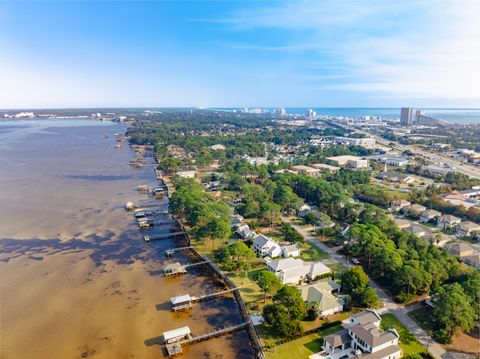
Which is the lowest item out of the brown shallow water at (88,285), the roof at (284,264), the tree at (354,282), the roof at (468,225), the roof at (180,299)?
the brown shallow water at (88,285)

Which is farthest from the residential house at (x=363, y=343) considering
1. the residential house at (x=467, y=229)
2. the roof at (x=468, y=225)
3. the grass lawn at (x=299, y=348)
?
the roof at (x=468, y=225)

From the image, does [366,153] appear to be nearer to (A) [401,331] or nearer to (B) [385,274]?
(B) [385,274]

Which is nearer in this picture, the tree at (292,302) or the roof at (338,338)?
the roof at (338,338)

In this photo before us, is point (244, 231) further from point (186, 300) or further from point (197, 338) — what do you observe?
point (197, 338)

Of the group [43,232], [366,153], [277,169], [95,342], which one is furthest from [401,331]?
[366,153]

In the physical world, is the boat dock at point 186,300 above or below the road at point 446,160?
below

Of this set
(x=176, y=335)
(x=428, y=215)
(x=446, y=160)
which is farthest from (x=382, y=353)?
(x=446, y=160)

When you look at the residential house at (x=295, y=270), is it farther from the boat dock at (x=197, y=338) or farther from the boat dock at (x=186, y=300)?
the boat dock at (x=197, y=338)
